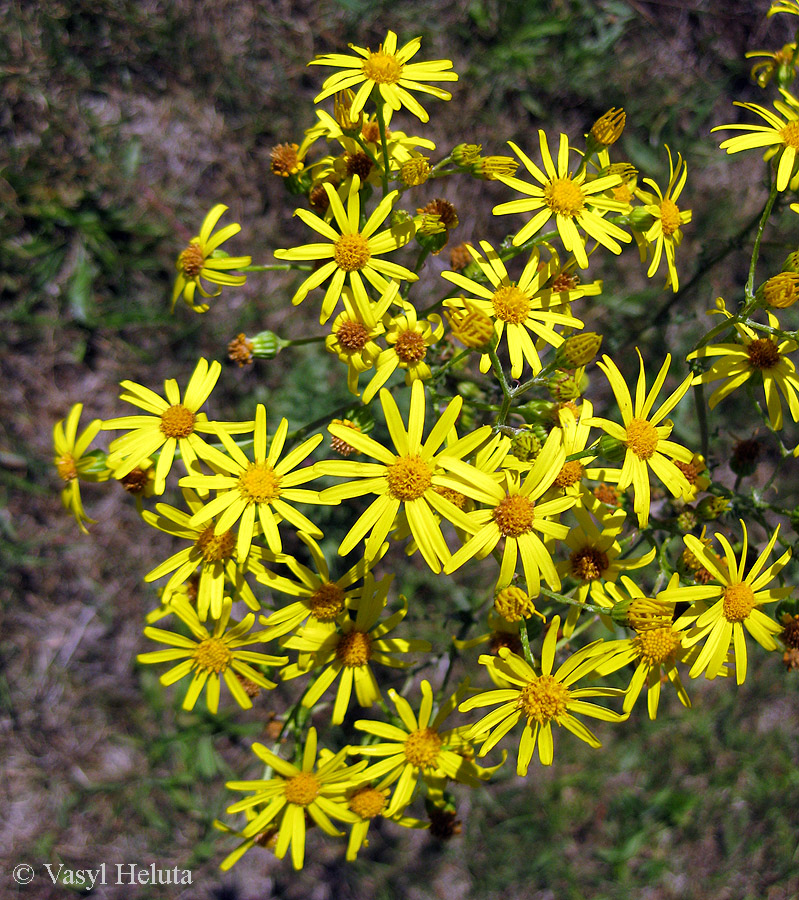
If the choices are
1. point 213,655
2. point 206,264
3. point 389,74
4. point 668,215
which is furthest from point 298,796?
point 389,74

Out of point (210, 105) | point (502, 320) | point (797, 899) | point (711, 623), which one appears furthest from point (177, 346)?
point (797, 899)

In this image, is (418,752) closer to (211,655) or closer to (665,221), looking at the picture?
(211,655)

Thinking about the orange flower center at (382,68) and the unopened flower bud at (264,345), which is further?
the unopened flower bud at (264,345)

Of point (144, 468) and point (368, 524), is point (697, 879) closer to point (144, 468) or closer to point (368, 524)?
point (368, 524)

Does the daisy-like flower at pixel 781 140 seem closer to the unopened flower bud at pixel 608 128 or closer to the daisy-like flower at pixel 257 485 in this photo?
the unopened flower bud at pixel 608 128

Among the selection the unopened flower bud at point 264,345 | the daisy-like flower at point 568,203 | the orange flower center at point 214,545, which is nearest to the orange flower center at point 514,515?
the daisy-like flower at point 568,203

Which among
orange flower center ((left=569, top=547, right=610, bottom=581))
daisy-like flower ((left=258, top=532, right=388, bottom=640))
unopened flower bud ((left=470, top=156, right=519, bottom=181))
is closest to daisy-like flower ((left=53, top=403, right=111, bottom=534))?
daisy-like flower ((left=258, top=532, right=388, bottom=640))
